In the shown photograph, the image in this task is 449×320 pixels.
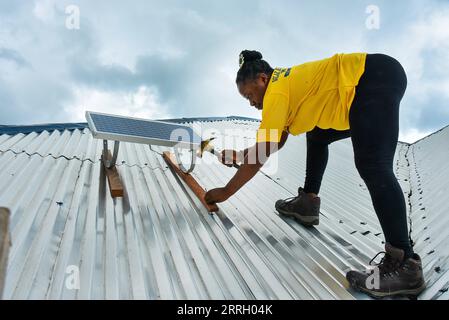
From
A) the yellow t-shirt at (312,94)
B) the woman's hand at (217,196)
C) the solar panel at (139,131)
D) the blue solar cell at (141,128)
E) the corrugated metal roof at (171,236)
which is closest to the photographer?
the corrugated metal roof at (171,236)

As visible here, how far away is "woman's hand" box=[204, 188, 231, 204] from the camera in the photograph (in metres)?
2.47

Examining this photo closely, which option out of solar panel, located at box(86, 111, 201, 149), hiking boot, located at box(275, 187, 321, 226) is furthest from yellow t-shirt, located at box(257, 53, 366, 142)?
solar panel, located at box(86, 111, 201, 149)

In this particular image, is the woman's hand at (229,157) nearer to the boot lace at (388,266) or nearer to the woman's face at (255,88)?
the woman's face at (255,88)

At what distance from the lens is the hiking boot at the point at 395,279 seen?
1.80m

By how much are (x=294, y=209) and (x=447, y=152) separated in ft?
14.2

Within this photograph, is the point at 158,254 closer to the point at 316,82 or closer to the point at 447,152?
Answer: the point at 316,82

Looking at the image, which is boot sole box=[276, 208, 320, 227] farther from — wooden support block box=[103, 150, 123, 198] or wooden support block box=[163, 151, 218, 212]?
wooden support block box=[103, 150, 123, 198]

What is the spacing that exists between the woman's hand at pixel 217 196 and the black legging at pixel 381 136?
90 centimetres

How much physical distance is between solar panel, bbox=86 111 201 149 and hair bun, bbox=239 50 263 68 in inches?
39.2

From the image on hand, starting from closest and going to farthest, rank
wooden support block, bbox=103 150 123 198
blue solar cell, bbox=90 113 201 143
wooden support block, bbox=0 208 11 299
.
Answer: wooden support block, bbox=0 208 11 299 → wooden support block, bbox=103 150 123 198 → blue solar cell, bbox=90 113 201 143

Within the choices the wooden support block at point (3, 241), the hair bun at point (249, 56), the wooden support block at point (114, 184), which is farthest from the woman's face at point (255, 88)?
the wooden support block at point (3, 241)

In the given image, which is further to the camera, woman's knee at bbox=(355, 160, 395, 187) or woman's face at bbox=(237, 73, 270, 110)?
woman's face at bbox=(237, 73, 270, 110)

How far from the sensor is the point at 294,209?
2.78m
